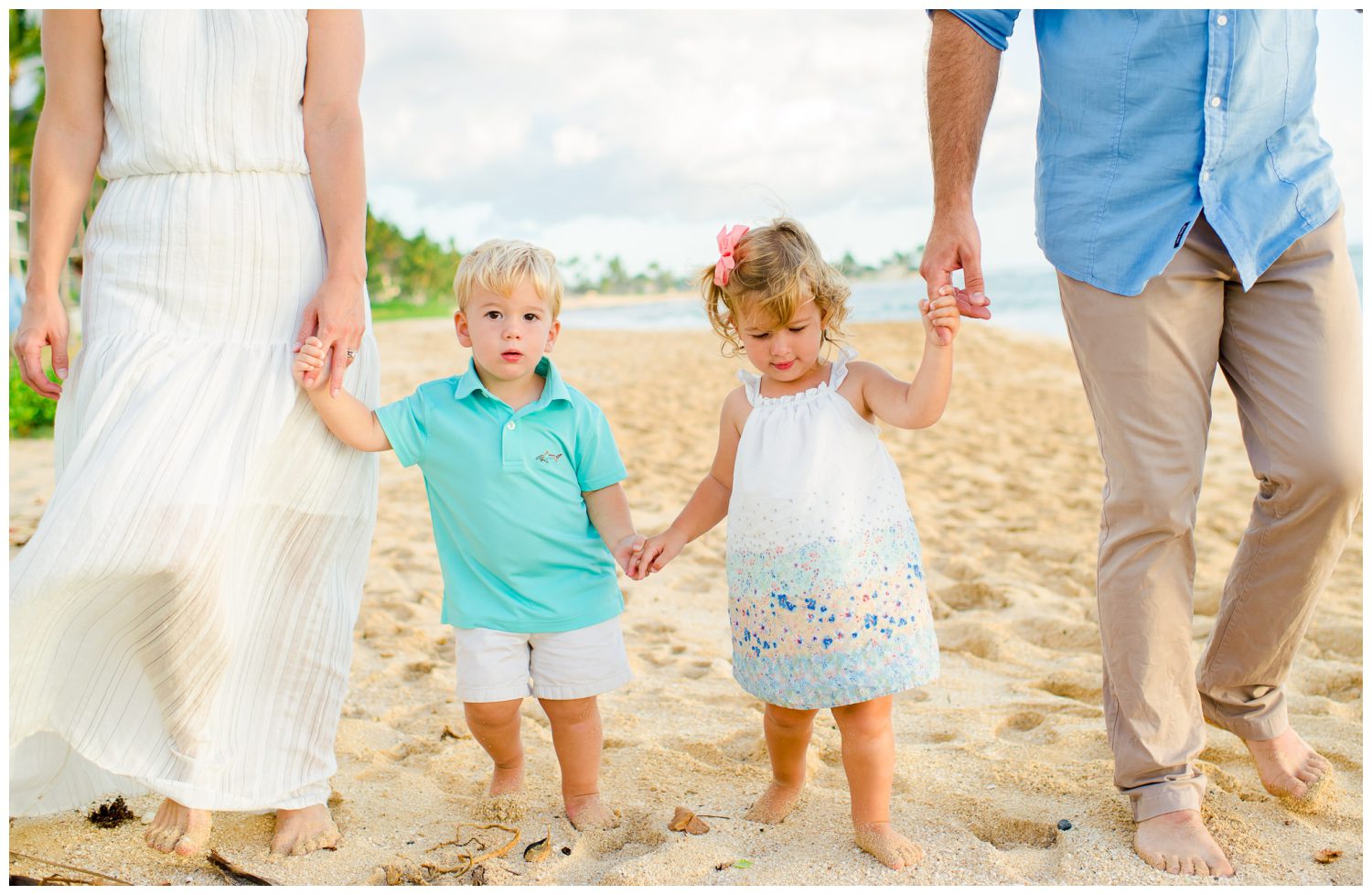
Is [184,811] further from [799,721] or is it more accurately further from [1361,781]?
[1361,781]

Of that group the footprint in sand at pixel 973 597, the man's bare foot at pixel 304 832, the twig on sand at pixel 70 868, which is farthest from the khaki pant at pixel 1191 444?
the twig on sand at pixel 70 868

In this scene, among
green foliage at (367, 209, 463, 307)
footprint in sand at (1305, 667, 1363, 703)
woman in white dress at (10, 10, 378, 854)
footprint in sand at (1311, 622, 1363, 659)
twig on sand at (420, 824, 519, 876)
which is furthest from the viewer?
green foliage at (367, 209, 463, 307)

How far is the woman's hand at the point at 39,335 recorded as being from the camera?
2.34 meters

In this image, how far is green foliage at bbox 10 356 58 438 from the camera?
8.30 meters

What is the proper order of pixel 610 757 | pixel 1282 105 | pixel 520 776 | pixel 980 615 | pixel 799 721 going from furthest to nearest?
1. pixel 980 615
2. pixel 610 757
3. pixel 520 776
4. pixel 799 721
5. pixel 1282 105

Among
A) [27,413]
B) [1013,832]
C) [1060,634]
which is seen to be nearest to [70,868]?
[1013,832]

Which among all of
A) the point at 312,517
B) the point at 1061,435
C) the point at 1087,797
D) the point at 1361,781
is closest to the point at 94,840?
the point at 312,517

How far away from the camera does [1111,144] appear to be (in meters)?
2.40

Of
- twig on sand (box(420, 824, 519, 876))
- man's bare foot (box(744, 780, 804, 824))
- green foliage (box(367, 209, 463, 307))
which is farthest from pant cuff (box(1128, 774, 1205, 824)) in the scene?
green foliage (box(367, 209, 463, 307))

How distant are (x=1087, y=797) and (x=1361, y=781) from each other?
65 cm

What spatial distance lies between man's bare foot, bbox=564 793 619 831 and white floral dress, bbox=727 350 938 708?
0.44 meters

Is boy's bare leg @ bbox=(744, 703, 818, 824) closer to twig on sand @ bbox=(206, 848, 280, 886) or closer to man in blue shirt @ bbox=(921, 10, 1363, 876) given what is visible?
man in blue shirt @ bbox=(921, 10, 1363, 876)

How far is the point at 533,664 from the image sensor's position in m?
2.62

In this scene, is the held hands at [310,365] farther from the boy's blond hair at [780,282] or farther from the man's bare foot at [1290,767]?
the man's bare foot at [1290,767]
